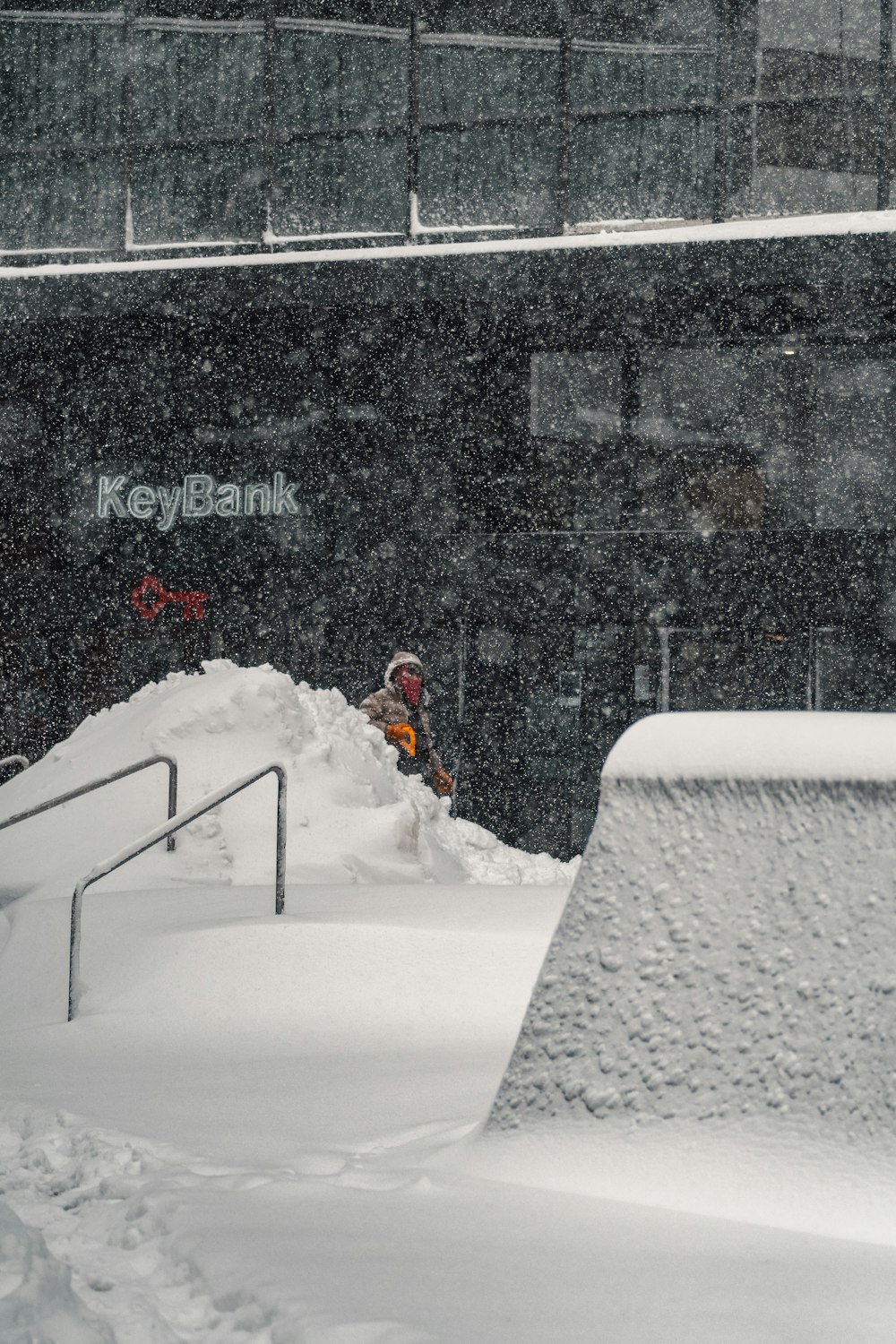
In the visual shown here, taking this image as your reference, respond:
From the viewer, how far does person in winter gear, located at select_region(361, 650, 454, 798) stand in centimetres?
1130

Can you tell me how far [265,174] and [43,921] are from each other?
361 inches

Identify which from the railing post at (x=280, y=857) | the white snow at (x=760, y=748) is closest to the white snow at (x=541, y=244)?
the railing post at (x=280, y=857)

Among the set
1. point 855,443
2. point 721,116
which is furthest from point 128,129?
point 855,443

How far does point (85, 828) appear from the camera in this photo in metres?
9.80

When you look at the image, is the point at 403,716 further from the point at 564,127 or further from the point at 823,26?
the point at 823,26

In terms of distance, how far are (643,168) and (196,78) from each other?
15.4 ft

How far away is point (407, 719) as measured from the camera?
1142 centimetres

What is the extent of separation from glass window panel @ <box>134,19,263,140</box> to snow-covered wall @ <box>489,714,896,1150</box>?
12576mm

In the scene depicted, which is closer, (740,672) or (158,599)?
(740,672)

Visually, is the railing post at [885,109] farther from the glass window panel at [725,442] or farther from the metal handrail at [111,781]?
the metal handrail at [111,781]

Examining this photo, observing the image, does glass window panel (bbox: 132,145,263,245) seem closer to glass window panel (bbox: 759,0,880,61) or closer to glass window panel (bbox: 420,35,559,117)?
glass window panel (bbox: 420,35,559,117)

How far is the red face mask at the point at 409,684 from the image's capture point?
11492 mm

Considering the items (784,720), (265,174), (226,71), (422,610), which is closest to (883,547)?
(422,610)

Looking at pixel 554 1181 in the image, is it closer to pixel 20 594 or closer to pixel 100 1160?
pixel 100 1160
